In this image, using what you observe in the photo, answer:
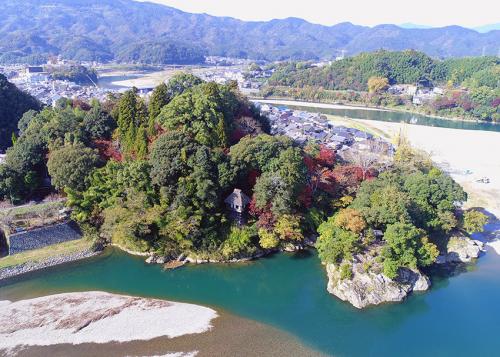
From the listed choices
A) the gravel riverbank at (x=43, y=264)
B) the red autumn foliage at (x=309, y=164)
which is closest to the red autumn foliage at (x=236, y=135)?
the red autumn foliage at (x=309, y=164)

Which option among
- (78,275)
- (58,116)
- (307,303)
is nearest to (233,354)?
(307,303)

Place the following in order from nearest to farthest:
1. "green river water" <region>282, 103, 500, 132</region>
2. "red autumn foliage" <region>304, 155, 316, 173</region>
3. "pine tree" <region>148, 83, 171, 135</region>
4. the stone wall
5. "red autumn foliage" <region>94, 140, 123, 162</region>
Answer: the stone wall, "red autumn foliage" <region>304, 155, 316, 173</region>, "red autumn foliage" <region>94, 140, 123, 162</region>, "pine tree" <region>148, 83, 171, 135</region>, "green river water" <region>282, 103, 500, 132</region>

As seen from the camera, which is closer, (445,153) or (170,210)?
(170,210)

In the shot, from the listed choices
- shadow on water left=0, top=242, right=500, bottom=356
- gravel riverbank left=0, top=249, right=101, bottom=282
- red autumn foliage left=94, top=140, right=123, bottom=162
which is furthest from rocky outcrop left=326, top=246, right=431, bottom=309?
red autumn foliage left=94, top=140, right=123, bottom=162

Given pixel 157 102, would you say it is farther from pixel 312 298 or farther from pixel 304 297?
pixel 312 298

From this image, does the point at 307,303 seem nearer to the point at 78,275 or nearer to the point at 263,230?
the point at 263,230

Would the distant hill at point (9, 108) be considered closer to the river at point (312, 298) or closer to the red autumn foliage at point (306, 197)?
the river at point (312, 298)

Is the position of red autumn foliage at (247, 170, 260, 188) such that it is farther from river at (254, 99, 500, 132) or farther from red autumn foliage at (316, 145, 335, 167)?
river at (254, 99, 500, 132)
